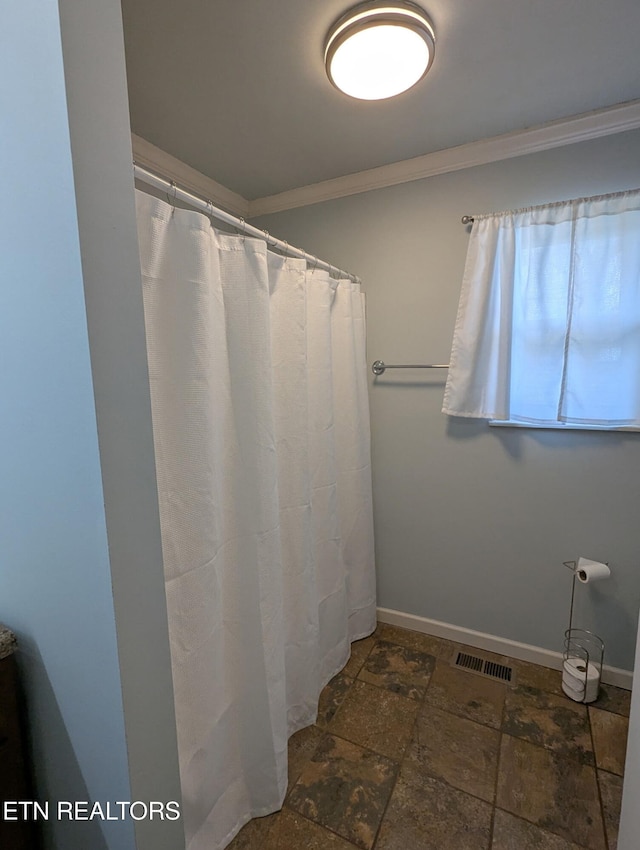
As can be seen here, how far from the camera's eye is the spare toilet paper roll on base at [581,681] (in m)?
1.60

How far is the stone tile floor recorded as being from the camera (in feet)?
3.84

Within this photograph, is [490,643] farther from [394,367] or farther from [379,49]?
[379,49]

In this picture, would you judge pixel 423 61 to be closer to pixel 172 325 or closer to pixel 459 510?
pixel 172 325

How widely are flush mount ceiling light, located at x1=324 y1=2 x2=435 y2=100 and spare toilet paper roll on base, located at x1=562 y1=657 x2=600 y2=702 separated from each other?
230 cm

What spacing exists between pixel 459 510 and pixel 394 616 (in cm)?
74

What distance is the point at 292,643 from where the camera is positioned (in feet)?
4.80

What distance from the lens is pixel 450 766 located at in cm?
137

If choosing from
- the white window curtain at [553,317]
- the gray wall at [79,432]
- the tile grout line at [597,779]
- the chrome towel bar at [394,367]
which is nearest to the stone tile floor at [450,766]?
the tile grout line at [597,779]

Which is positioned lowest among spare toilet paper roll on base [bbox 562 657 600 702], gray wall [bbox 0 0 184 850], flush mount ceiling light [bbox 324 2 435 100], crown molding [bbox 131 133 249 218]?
spare toilet paper roll on base [bbox 562 657 600 702]

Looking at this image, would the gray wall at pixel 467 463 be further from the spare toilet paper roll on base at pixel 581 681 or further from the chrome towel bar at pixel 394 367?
the spare toilet paper roll on base at pixel 581 681

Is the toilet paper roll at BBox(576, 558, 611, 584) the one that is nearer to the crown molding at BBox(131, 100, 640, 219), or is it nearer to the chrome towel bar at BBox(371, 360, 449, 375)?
the chrome towel bar at BBox(371, 360, 449, 375)

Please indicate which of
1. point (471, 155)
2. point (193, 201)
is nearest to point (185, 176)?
point (193, 201)

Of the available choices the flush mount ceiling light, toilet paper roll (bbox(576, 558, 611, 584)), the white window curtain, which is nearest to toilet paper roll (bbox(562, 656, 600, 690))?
toilet paper roll (bbox(576, 558, 611, 584))

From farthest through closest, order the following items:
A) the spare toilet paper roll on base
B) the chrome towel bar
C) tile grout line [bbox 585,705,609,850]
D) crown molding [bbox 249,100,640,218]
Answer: the chrome towel bar → the spare toilet paper roll on base → crown molding [bbox 249,100,640,218] → tile grout line [bbox 585,705,609,850]
